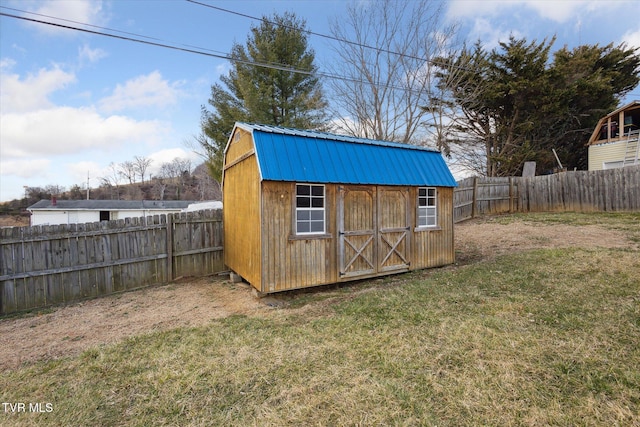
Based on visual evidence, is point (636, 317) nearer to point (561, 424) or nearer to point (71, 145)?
point (561, 424)

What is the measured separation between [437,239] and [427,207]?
36.7 inches

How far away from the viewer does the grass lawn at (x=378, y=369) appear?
95.9 inches

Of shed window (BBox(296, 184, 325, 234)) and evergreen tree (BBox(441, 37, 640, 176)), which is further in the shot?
evergreen tree (BBox(441, 37, 640, 176))

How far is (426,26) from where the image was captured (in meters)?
15.0

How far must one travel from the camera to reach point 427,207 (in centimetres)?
759

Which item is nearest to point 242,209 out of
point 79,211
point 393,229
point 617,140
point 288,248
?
point 288,248

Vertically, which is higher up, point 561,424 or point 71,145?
point 71,145

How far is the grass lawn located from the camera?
7.99 feet

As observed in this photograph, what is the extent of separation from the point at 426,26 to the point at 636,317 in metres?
15.8

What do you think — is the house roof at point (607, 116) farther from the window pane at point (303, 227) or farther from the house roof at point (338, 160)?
the window pane at point (303, 227)

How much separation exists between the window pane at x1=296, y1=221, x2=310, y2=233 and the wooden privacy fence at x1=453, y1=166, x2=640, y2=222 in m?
9.05

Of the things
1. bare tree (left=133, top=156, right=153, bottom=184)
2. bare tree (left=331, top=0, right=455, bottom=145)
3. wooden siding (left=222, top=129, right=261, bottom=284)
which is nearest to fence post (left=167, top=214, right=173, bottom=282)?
wooden siding (left=222, top=129, right=261, bottom=284)

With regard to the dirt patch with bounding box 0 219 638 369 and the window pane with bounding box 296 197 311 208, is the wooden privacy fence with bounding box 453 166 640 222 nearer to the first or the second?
the dirt patch with bounding box 0 219 638 369

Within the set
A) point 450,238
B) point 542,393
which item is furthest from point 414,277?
point 542,393
